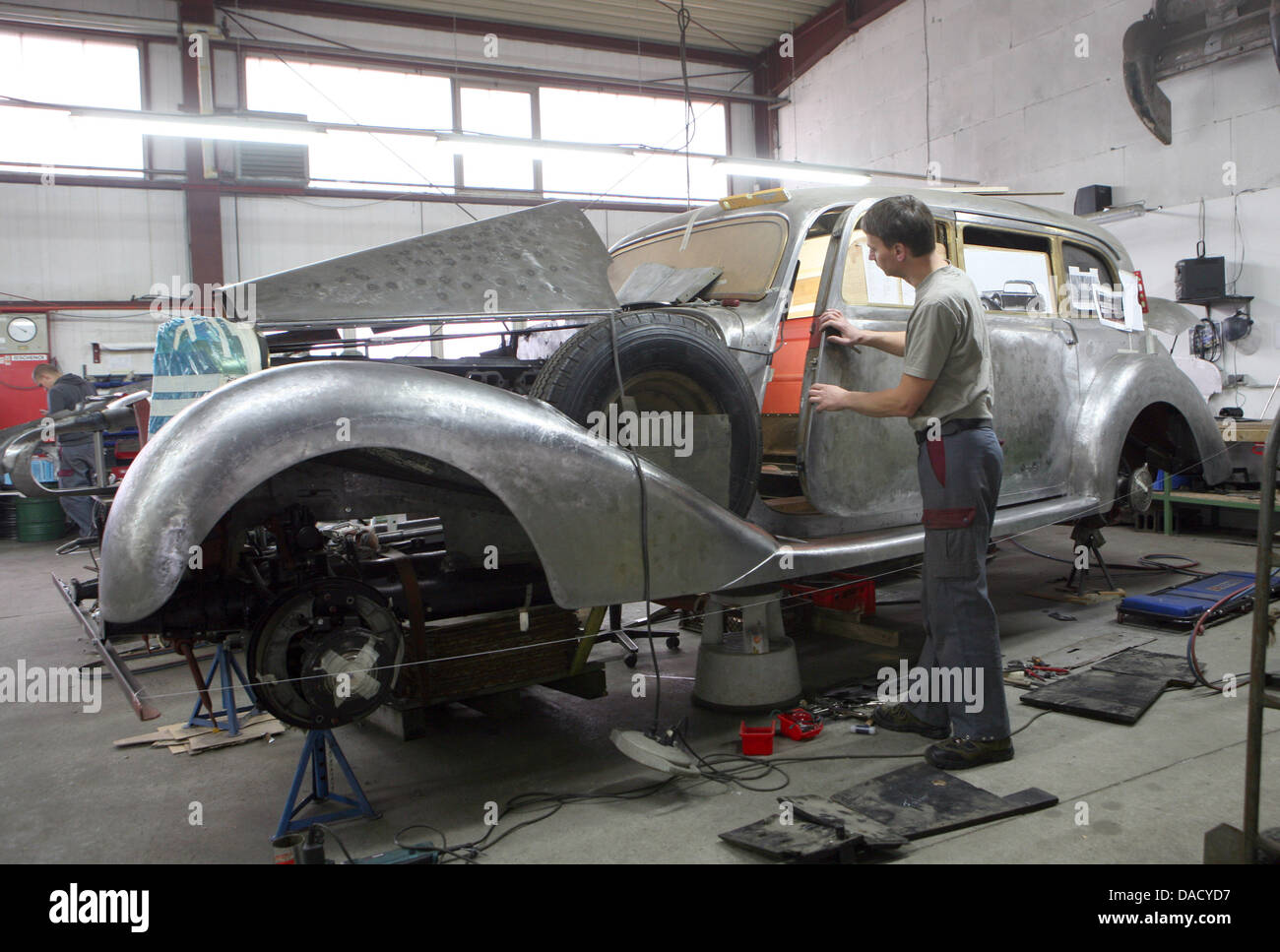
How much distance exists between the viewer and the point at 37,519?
31.3 ft

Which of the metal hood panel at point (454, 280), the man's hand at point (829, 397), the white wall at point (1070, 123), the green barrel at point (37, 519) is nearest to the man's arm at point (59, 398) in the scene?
the green barrel at point (37, 519)

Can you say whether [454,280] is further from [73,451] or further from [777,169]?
[73,451]

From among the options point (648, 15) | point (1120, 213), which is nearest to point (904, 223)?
point (1120, 213)

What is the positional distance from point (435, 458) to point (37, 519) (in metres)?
9.37

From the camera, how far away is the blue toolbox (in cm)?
429

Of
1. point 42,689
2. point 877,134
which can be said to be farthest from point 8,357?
point 877,134

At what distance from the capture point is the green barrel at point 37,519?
948 cm

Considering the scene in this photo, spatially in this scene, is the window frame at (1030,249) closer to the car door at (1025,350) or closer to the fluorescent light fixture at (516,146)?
the car door at (1025,350)

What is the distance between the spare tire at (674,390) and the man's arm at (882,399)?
256 mm

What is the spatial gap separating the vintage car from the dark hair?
506 millimetres

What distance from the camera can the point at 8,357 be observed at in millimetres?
10508

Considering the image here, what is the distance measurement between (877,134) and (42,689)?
36.6ft
